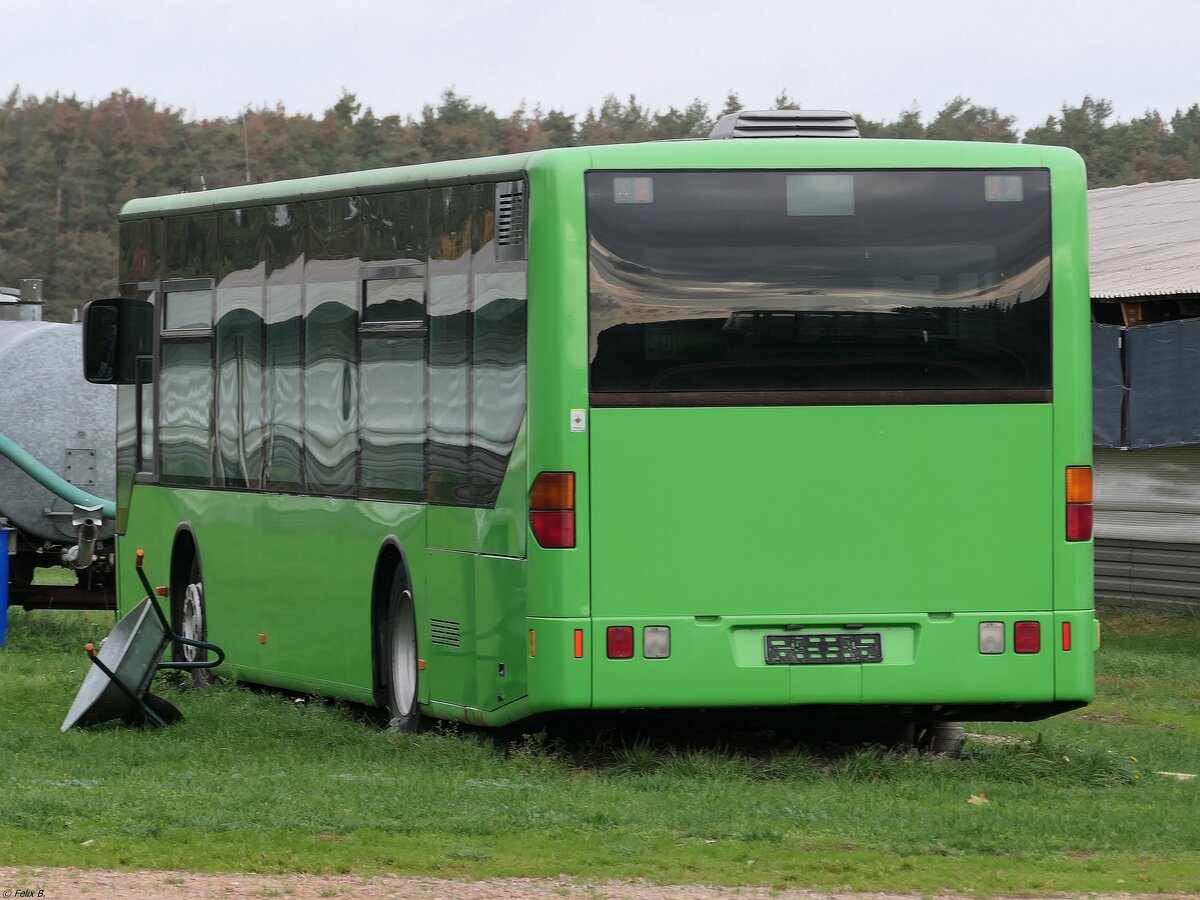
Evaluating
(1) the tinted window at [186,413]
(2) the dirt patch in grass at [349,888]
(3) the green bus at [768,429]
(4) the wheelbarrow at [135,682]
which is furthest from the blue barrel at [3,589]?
(2) the dirt patch in grass at [349,888]

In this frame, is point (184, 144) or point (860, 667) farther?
point (184, 144)

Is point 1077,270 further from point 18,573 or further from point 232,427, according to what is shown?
point 18,573

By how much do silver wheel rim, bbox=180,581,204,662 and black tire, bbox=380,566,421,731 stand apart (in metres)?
2.74

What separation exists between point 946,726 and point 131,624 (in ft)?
14.1

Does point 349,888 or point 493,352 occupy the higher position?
point 493,352

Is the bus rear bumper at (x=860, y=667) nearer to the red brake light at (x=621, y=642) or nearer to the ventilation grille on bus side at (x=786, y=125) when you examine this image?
the red brake light at (x=621, y=642)

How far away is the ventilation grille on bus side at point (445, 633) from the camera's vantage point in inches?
464

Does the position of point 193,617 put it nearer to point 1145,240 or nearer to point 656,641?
point 656,641

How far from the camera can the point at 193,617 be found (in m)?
15.5

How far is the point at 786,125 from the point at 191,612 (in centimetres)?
577

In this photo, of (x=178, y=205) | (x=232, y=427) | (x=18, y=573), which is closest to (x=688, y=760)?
(x=232, y=427)

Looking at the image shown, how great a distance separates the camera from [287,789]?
32.9ft

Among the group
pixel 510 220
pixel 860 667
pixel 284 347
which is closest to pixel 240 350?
pixel 284 347

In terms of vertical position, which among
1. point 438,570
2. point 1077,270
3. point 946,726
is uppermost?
point 1077,270
